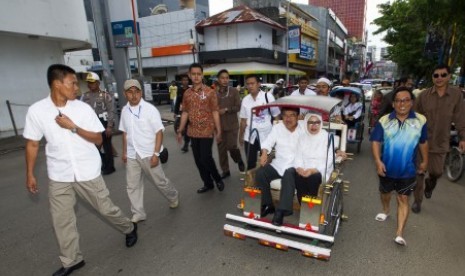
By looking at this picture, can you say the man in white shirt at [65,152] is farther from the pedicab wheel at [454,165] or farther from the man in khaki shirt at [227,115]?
the pedicab wheel at [454,165]

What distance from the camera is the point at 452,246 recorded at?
11.4 feet

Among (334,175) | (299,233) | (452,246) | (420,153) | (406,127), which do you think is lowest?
(452,246)

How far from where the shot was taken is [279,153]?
379cm

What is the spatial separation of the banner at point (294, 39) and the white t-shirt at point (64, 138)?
23902 millimetres

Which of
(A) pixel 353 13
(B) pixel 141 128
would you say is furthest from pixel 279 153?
(A) pixel 353 13

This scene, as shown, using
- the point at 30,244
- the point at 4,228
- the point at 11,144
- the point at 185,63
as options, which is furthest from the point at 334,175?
the point at 185,63

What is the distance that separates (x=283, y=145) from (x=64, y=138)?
7.82 feet

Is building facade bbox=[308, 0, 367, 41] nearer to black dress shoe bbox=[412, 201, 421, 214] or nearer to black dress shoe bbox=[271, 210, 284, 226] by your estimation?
black dress shoe bbox=[412, 201, 421, 214]

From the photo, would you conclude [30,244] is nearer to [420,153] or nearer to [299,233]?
[299,233]

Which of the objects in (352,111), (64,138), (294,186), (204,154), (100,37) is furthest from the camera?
(100,37)

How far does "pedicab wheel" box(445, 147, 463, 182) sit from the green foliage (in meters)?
4.04

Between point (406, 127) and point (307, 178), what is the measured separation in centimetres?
120

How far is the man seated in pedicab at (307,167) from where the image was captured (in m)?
3.27

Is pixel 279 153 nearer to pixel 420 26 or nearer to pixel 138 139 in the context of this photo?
pixel 138 139
